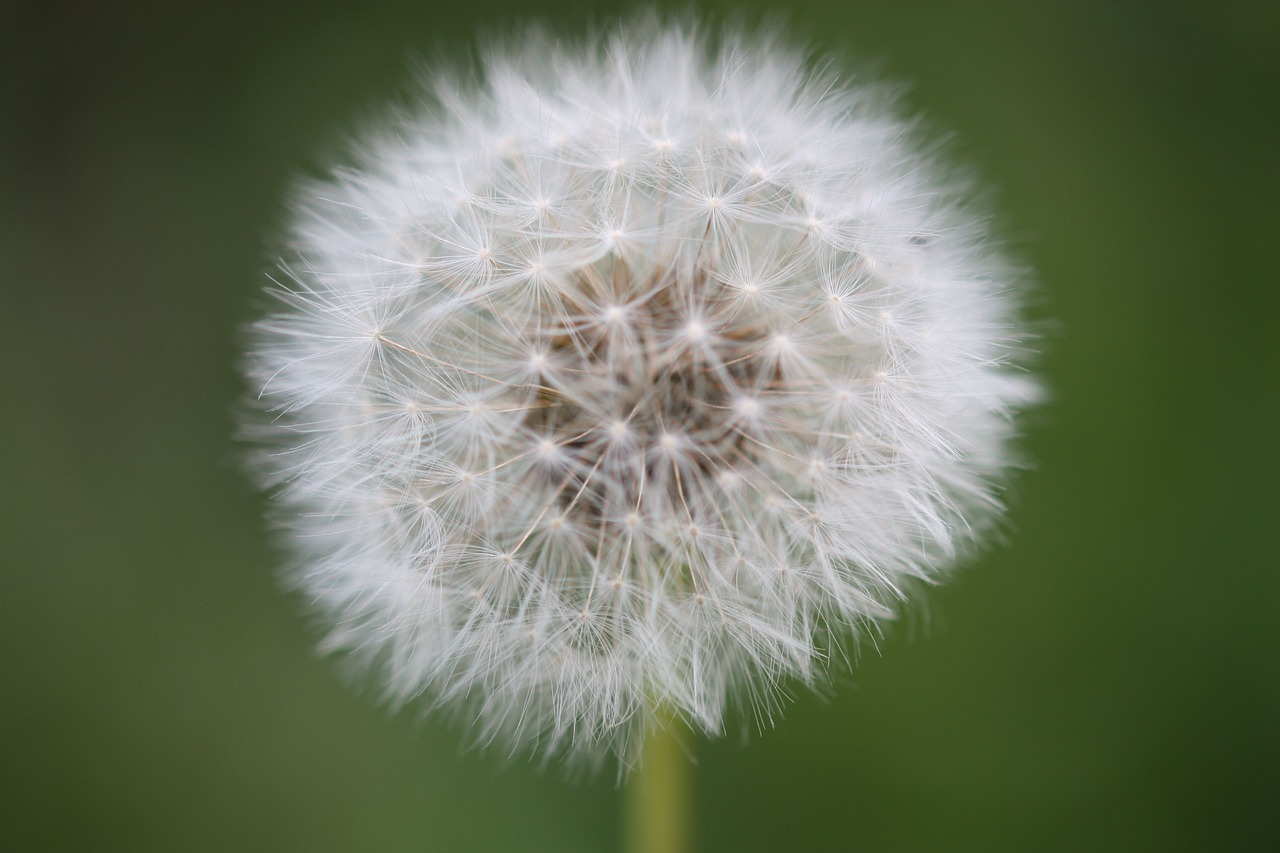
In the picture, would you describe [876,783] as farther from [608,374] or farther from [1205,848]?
[608,374]

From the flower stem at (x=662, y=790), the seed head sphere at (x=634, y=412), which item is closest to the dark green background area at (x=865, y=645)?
the flower stem at (x=662, y=790)

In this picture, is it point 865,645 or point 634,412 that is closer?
point 634,412

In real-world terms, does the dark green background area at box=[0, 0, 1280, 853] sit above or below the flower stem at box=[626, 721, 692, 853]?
above

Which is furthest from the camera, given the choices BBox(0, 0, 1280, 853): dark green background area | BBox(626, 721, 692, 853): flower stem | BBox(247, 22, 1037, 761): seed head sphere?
BBox(0, 0, 1280, 853): dark green background area

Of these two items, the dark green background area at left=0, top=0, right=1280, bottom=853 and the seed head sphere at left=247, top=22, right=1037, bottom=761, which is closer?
the seed head sphere at left=247, top=22, right=1037, bottom=761

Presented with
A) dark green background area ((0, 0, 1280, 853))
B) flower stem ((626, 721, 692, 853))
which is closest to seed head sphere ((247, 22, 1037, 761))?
flower stem ((626, 721, 692, 853))

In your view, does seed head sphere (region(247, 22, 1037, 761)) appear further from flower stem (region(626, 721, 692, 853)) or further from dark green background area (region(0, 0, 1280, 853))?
dark green background area (region(0, 0, 1280, 853))

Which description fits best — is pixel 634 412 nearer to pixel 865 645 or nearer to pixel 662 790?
pixel 662 790

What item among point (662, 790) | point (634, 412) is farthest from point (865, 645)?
point (634, 412)
